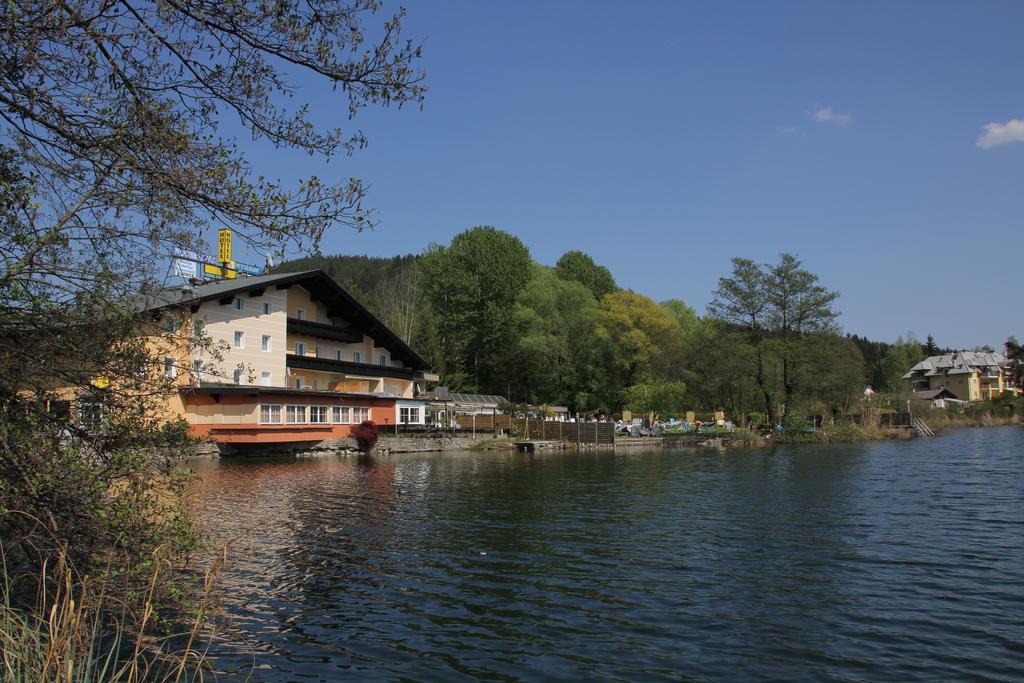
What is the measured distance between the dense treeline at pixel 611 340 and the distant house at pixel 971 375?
2345 inches

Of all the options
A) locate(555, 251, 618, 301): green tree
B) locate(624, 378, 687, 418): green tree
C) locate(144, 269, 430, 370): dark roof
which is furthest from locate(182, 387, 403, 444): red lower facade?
locate(555, 251, 618, 301): green tree

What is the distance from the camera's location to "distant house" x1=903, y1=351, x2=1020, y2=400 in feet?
406

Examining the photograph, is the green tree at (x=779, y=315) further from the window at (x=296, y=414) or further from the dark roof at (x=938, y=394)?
the dark roof at (x=938, y=394)

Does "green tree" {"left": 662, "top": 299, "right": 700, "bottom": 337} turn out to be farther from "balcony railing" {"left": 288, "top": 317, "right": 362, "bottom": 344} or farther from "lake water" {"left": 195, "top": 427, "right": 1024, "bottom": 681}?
"lake water" {"left": 195, "top": 427, "right": 1024, "bottom": 681}

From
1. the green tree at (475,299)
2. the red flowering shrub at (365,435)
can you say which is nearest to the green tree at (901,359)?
the green tree at (475,299)

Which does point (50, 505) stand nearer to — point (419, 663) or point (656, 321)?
point (419, 663)

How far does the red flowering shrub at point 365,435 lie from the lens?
154 ft

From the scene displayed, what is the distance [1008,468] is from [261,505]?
105 feet

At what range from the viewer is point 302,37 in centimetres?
771

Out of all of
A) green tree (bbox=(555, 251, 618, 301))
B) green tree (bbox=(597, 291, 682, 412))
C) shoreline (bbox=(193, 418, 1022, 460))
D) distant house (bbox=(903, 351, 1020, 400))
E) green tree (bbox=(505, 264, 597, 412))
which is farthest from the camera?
distant house (bbox=(903, 351, 1020, 400))

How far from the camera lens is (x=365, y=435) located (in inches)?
1849

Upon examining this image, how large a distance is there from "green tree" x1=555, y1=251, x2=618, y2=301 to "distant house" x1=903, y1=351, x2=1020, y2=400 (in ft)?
229

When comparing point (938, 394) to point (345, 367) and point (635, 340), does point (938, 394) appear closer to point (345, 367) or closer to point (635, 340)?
point (635, 340)

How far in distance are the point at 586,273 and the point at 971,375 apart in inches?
3041
